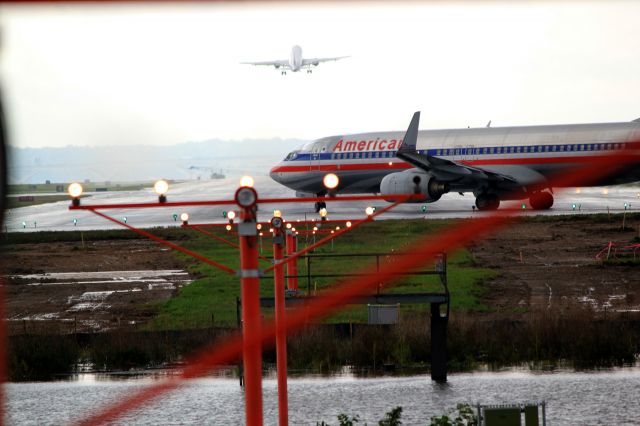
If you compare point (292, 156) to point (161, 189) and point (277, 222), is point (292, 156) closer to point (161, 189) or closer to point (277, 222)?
point (277, 222)

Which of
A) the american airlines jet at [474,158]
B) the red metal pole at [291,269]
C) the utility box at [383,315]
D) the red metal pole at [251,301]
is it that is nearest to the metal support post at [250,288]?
the red metal pole at [251,301]

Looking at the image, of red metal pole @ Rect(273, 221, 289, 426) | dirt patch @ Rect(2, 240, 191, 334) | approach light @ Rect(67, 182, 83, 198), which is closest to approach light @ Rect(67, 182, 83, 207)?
approach light @ Rect(67, 182, 83, 198)

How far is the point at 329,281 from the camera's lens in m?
35.2

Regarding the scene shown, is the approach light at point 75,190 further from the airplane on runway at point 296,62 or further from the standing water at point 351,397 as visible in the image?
the airplane on runway at point 296,62

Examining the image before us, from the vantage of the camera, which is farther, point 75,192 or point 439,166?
point 439,166

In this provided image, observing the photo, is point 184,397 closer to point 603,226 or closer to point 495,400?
point 495,400

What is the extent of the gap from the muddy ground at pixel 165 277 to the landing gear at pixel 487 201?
245 centimetres

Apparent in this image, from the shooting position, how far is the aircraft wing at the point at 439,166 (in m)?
52.1

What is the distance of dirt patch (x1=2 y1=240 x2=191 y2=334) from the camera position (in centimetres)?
3148

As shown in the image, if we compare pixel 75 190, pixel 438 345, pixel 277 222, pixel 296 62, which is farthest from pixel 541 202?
pixel 296 62

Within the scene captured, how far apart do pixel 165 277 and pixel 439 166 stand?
695 inches

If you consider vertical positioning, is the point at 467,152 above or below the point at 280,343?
above

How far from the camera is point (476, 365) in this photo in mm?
25078

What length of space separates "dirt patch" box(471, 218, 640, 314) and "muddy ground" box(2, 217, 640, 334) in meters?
0.03
